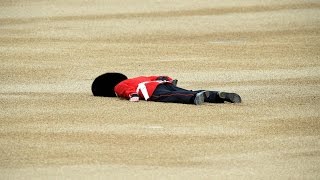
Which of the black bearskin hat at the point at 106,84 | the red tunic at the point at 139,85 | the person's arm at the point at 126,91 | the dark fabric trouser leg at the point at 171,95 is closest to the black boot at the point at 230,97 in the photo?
the dark fabric trouser leg at the point at 171,95

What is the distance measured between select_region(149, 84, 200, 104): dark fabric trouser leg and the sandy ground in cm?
9

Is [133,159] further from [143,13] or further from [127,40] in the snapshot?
[143,13]

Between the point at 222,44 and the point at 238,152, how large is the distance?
957cm

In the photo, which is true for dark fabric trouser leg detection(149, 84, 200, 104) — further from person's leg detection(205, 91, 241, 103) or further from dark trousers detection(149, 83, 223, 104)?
person's leg detection(205, 91, 241, 103)

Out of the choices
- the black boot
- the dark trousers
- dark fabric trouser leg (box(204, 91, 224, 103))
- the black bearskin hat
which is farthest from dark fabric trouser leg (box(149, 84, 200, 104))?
the black bearskin hat

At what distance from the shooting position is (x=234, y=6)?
2586 centimetres

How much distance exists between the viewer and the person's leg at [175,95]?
43.1 ft

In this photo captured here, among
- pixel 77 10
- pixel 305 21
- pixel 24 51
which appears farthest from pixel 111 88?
pixel 77 10

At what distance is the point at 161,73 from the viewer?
654 inches

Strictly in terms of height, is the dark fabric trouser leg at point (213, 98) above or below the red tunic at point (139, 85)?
below

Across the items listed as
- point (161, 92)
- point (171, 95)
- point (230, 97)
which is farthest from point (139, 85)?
point (230, 97)

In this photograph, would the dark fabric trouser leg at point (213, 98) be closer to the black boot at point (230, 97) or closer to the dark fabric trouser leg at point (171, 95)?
the black boot at point (230, 97)

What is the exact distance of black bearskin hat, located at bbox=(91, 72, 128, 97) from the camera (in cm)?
1366

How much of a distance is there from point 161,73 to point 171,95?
3.33 meters
